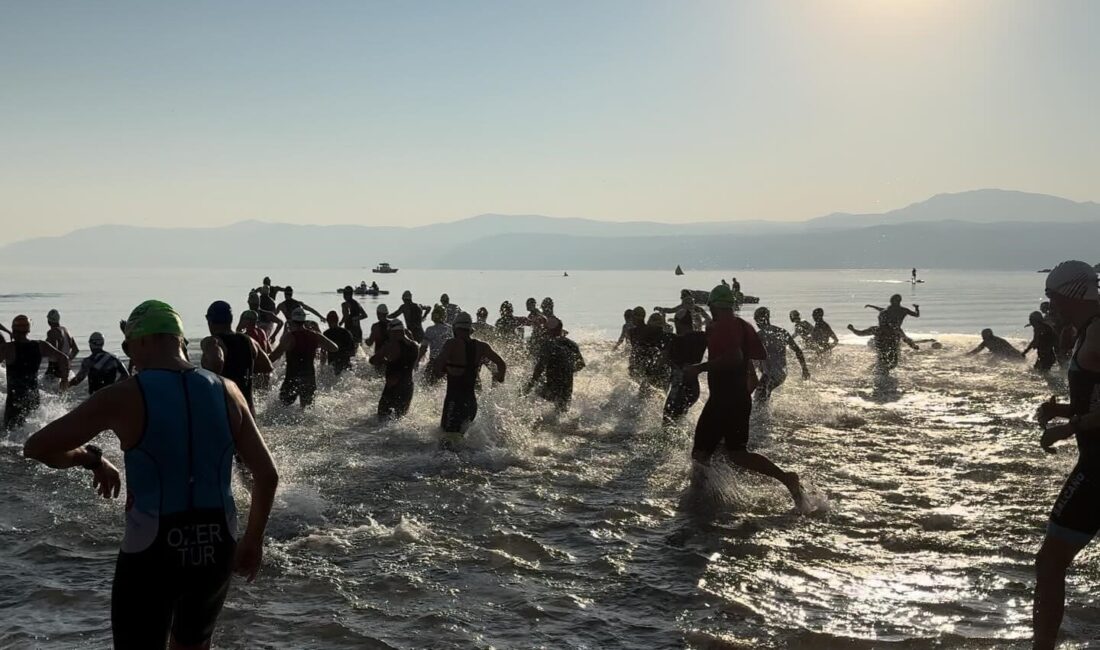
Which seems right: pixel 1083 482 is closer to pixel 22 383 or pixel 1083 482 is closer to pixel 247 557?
pixel 247 557

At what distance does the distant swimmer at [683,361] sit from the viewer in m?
11.1

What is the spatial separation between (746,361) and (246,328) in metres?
6.42

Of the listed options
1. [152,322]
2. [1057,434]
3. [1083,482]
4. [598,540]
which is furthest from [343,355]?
[1083,482]

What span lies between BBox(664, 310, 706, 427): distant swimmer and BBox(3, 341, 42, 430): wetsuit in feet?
28.4

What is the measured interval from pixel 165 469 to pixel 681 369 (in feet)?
28.3

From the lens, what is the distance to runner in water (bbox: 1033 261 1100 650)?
4.21 meters

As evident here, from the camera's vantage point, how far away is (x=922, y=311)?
49812 mm

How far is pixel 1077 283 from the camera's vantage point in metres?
4.35

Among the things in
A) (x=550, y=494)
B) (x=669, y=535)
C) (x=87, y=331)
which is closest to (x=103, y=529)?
(x=550, y=494)

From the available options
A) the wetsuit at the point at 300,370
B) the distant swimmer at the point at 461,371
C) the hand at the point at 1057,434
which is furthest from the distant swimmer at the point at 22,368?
the hand at the point at 1057,434

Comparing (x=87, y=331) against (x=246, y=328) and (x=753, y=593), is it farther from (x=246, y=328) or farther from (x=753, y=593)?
(x=753, y=593)

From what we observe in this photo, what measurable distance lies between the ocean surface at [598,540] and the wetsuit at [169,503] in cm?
199

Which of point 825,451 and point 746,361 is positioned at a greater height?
point 746,361

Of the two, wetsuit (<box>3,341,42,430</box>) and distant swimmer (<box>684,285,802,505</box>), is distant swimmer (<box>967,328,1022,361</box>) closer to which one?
distant swimmer (<box>684,285,802,505</box>)
